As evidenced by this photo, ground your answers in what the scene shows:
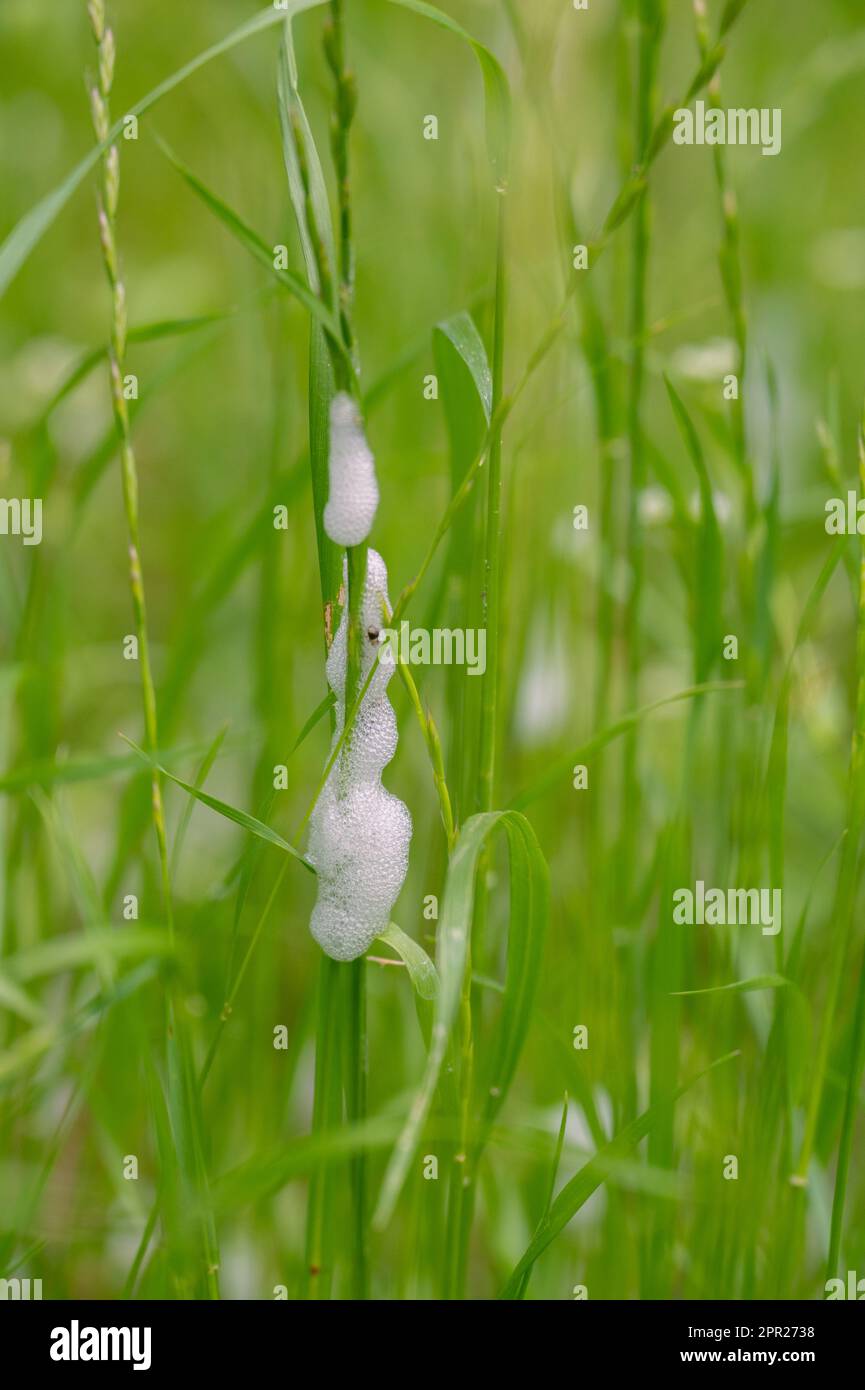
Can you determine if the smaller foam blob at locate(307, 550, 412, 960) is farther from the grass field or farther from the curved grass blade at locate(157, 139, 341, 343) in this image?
the curved grass blade at locate(157, 139, 341, 343)

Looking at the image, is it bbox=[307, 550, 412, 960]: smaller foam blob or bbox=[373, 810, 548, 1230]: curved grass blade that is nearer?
bbox=[373, 810, 548, 1230]: curved grass blade

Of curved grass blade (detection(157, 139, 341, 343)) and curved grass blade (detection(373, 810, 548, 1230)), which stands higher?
curved grass blade (detection(157, 139, 341, 343))

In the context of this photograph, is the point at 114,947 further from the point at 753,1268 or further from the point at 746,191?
the point at 746,191

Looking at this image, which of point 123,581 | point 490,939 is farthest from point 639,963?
point 123,581

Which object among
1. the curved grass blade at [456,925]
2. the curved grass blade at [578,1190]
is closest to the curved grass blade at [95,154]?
the curved grass blade at [456,925]

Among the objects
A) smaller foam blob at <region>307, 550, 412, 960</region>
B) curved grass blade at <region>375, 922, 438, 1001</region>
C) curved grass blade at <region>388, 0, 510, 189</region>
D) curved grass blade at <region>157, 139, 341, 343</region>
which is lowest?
curved grass blade at <region>375, 922, 438, 1001</region>

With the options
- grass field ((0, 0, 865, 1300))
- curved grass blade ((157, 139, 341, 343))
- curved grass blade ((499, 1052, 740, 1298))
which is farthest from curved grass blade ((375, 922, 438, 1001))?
curved grass blade ((157, 139, 341, 343))

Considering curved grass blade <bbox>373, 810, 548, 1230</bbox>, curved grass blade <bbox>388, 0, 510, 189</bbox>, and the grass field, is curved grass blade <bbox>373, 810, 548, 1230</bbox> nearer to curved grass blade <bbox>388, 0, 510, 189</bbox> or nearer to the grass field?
the grass field
